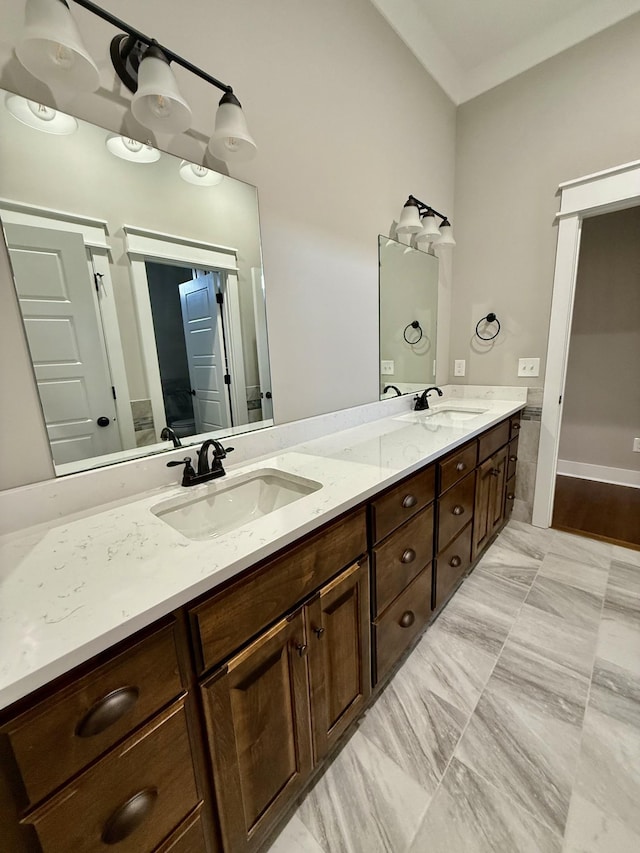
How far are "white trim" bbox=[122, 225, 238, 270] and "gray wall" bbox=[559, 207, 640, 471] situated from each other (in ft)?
10.4

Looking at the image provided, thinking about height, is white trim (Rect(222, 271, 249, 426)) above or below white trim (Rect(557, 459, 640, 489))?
above

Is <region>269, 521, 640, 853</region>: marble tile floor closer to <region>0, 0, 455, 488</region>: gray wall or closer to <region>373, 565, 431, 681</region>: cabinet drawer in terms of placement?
<region>373, 565, 431, 681</region>: cabinet drawer

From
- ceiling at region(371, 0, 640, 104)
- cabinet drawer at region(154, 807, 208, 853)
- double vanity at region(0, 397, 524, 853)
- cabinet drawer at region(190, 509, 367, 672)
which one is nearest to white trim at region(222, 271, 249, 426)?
double vanity at region(0, 397, 524, 853)

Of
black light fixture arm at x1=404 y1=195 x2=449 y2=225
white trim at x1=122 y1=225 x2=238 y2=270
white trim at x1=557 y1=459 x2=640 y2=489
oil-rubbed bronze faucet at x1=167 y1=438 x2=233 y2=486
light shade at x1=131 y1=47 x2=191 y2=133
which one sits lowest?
white trim at x1=557 y1=459 x2=640 y2=489

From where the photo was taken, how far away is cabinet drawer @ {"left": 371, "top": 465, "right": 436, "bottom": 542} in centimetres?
105

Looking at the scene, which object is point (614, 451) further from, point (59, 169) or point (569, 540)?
point (59, 169)

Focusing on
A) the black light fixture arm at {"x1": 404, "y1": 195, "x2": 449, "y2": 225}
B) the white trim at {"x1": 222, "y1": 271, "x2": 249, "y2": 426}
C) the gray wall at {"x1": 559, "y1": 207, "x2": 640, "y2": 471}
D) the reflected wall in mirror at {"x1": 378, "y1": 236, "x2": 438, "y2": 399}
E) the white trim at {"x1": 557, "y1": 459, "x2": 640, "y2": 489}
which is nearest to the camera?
the white trim at {"x1": 222, "y1": 271, "x2": 249, "y2": 426}

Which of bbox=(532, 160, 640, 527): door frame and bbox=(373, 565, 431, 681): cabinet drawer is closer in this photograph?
bbox=(373, 565, 431, 681): cabinet drawer

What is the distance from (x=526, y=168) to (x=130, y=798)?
3.14 meters

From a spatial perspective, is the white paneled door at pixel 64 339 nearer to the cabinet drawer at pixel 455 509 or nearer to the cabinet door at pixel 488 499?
the cabinet drawer at pixel 455 509

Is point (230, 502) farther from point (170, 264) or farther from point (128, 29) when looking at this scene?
point (128, 29)

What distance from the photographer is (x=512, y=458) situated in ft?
7.32

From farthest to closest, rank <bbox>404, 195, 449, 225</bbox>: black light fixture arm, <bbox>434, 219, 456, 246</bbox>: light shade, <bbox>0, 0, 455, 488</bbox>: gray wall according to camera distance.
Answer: <bbox>434, 219, 456, 246</bbox>: light shade, <bbox>404, 195, 449, 225</bbox>: black light fixture arm, <bbox>0, 0, 455, 488</bbox>: gray wall

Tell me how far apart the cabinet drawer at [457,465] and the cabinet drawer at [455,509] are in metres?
0.04
